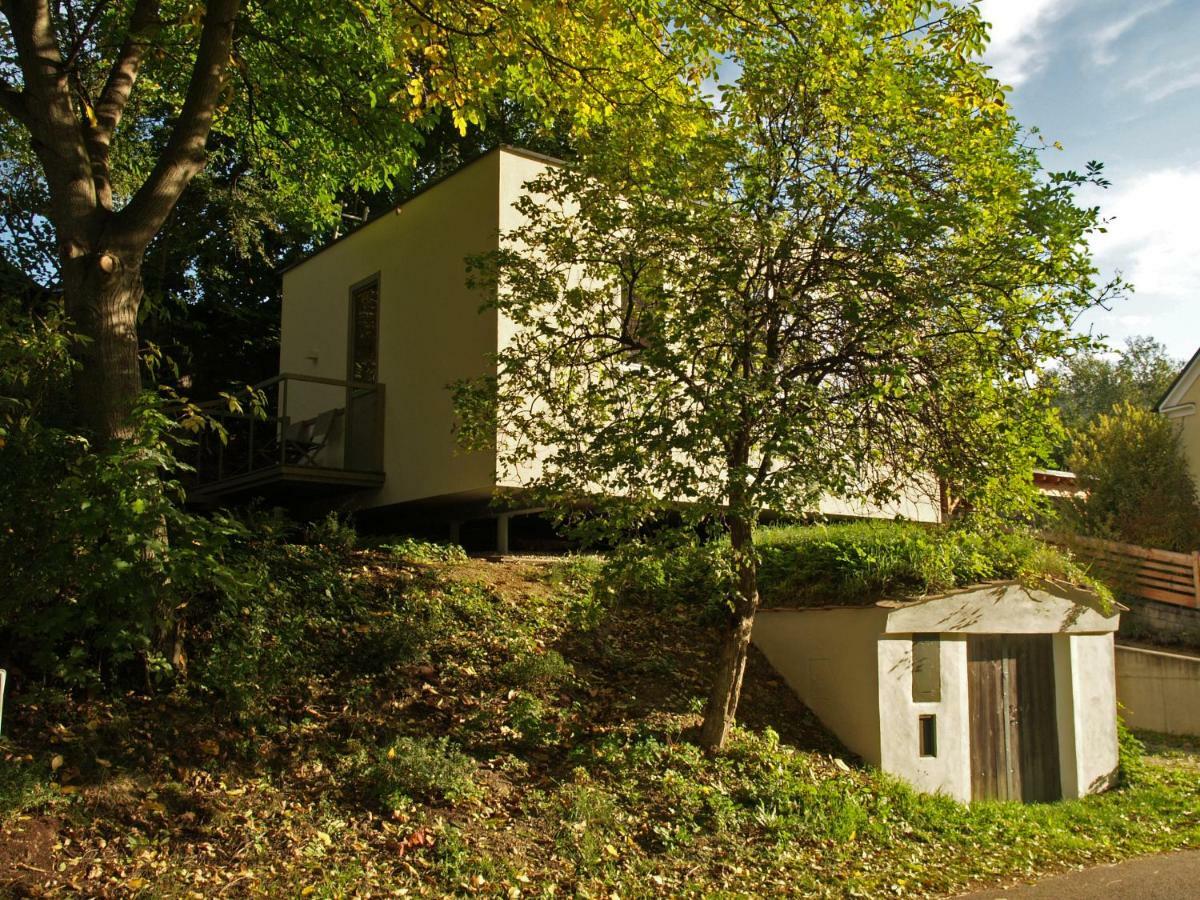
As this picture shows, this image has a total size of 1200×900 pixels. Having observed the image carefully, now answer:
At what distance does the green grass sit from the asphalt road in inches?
11.6

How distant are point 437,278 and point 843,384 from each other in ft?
21.1

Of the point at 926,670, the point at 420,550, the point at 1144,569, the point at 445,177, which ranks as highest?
the point at 445,177

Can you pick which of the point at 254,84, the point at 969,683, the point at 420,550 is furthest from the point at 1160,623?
the point at 254,84

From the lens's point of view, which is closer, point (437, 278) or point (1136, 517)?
point (437, 278)

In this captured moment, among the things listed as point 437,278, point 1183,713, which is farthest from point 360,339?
point 1183,713

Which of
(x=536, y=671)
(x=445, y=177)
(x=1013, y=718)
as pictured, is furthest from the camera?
(x=445, y=177)

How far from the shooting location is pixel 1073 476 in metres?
22.9

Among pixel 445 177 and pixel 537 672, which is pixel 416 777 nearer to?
pixel 537 672

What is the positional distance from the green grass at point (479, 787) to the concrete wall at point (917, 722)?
371 mm

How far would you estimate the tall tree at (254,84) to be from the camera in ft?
26.1

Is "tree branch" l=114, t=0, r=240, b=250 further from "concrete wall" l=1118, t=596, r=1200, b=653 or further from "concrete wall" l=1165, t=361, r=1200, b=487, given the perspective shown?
"concrete wall" l=1165, t=361, r=1200, b=487

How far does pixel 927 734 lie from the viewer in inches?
386

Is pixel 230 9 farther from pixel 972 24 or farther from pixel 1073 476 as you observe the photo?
pixel 1073 476

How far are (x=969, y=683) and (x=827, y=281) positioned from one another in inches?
183
